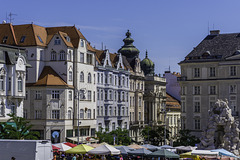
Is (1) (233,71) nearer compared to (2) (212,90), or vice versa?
(1) (233,71)

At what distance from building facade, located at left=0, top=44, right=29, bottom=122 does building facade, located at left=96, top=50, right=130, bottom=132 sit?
21741 millimetres

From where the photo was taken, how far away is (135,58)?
118m

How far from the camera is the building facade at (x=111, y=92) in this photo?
97.4 m

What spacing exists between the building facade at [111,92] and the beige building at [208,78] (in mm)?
12299

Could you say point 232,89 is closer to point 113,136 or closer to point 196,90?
point 196,90

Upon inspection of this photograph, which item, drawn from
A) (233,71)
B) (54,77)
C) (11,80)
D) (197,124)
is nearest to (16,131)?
(11,80)

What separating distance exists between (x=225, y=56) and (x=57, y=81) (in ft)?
83.1

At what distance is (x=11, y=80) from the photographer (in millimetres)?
71750

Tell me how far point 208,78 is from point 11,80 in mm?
33247

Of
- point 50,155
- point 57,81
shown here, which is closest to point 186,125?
point 57,81

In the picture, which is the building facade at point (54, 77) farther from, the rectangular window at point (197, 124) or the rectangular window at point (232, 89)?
the rectangular window at point (232, 89)

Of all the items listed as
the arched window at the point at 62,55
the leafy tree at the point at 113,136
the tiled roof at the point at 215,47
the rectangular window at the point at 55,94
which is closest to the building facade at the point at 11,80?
the rectangular window at the point at 55,94

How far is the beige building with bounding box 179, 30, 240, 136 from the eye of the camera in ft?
299

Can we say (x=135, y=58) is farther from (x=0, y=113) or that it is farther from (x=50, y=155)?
(x=50, y=155)
